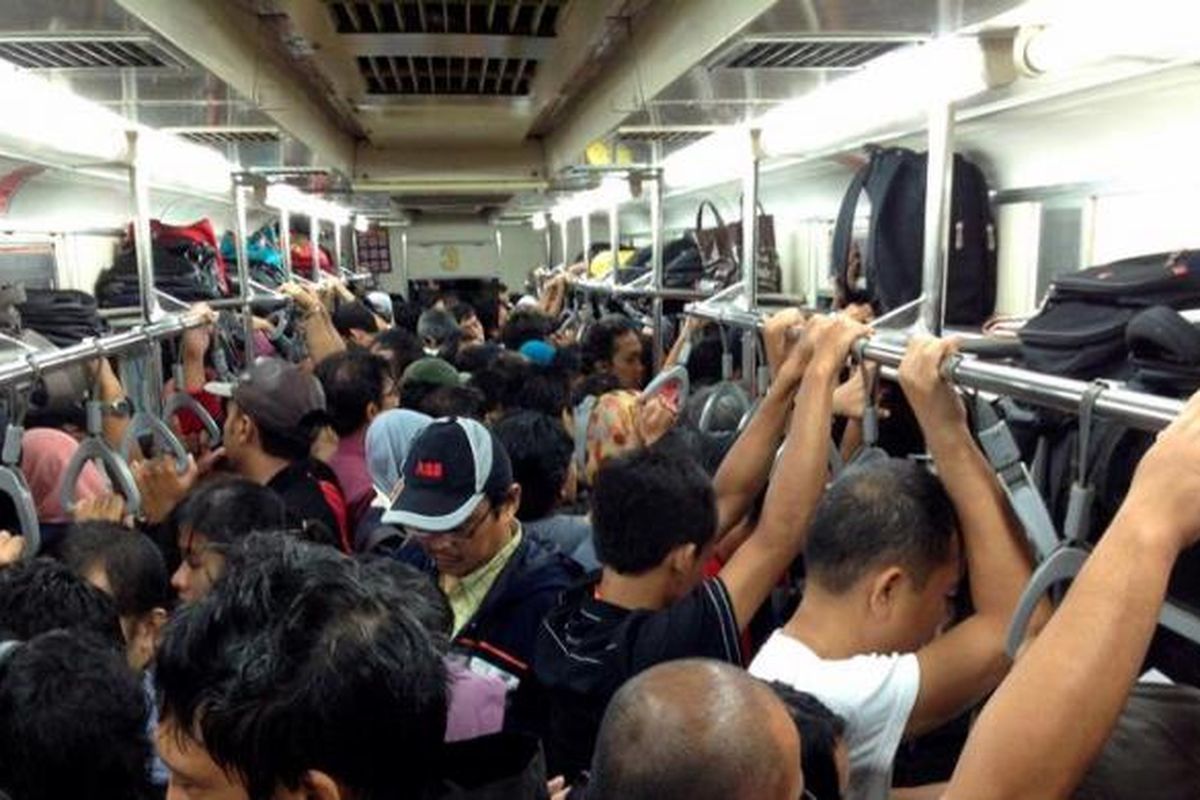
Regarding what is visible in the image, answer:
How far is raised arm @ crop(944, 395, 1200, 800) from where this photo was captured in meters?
1.20

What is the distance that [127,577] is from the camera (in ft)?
8.23

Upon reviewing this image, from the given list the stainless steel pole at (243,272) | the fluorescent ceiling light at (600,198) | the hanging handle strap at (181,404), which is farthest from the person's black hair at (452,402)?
the fluorescent ceiling light at (600,198)

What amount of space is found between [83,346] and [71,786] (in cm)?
149

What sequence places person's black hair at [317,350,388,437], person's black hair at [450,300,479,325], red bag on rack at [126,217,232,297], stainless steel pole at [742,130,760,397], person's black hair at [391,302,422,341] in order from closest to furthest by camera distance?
stainless steel pole at [742,130,760,397]
person's black hair at [317,350,388,437]
red bag on rack at [126,217,232,297]
person's black hair at [450,300,479,325]
person's black hair at [391,302,422,341]

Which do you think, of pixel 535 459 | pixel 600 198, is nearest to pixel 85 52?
pixel 535 459

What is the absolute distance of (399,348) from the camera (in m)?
5.74

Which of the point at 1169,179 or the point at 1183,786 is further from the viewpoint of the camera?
the point at 1169,179

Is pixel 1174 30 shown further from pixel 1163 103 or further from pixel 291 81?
pixel 291 81

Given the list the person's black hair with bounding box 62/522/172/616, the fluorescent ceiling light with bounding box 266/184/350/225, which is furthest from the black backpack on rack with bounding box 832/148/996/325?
the fluorescent ceiling light with bounding box 266/184/350/225

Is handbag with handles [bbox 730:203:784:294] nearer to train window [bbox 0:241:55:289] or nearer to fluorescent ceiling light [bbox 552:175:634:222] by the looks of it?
fluorescent ceiling light [bbox 552:175:634:222]

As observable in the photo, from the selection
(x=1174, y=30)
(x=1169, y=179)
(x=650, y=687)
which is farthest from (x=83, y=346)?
(x=1169, y=179)

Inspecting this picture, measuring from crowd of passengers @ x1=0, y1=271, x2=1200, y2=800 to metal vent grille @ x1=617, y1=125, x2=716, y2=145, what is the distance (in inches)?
53.4

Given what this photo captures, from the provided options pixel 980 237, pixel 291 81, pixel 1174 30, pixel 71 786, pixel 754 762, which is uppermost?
pixel 291 81

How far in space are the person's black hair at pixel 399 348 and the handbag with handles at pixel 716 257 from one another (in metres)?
1.57
